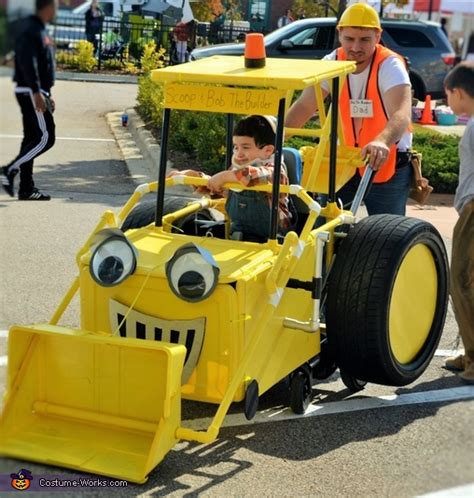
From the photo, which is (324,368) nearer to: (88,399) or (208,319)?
(208,319)

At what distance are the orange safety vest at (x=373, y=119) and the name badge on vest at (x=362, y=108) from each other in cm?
2

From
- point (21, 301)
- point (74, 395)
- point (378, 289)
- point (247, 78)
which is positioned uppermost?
point (247, 78)

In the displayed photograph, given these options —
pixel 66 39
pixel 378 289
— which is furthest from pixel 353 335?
pixel 66 39

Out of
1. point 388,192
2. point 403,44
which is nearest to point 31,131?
point 388,192

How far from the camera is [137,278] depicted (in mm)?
3383

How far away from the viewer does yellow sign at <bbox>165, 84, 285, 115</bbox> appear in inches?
134

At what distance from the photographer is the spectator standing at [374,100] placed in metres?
4.50

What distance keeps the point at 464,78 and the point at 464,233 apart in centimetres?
76

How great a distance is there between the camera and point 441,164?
32.6ft

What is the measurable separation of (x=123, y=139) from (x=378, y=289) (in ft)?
26.5

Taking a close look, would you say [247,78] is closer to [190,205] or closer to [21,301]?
[190,205]

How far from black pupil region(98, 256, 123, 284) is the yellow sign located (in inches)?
26.2

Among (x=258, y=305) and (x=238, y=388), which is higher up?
(x=258, y=305)

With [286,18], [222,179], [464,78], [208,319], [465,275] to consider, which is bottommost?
[465,275]
